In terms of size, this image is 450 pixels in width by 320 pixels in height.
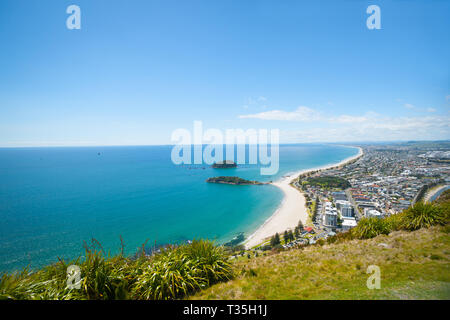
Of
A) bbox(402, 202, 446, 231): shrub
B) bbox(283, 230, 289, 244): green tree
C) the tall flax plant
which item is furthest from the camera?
bbox(283, 230, 289, 244): green tree

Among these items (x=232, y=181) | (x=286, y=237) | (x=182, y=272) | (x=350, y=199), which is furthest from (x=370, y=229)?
(x=232, y=181)

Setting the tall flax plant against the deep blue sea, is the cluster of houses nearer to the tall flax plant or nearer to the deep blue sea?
the deep blue sea

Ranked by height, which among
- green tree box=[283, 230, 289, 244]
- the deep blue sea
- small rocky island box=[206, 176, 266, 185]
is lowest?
the deep blue sea

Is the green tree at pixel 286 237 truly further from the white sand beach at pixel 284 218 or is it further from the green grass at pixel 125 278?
the green grass at pixel 125 278

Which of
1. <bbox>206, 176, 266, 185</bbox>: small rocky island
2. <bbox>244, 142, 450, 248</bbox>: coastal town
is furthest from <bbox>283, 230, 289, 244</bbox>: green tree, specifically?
<bbox>206, 176, 266, 185</bbox>: small rocky island

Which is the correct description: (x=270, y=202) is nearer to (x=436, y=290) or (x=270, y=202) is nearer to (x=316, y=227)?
(x=316, y=227)

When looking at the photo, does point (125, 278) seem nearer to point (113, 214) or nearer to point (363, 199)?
point (113, 214)
